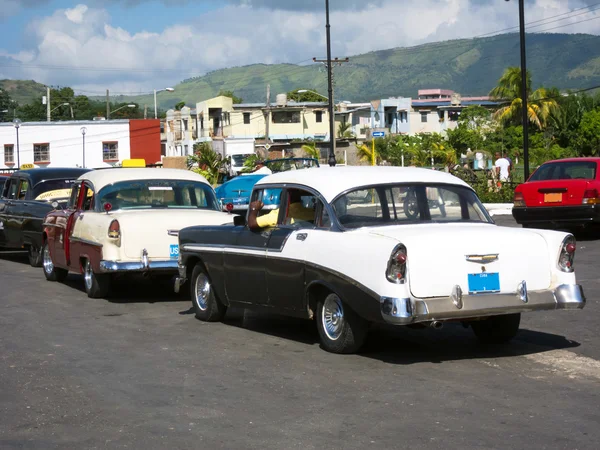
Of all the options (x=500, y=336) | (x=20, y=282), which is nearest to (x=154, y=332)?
(x=500, y=336)

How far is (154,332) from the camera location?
1052cm

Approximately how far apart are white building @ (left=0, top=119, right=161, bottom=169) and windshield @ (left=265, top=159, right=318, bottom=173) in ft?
174

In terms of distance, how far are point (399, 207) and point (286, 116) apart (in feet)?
267

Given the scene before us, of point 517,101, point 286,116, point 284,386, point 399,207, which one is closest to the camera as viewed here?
point 284,386

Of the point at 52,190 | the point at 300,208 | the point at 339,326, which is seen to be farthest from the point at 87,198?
the point at 339,326

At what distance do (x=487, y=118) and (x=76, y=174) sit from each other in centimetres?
6319

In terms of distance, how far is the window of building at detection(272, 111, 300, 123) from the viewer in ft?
294

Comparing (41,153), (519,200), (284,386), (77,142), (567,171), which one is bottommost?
(284,386)

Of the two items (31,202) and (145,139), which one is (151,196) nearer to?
(31,202)

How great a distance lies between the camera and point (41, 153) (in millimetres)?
82938

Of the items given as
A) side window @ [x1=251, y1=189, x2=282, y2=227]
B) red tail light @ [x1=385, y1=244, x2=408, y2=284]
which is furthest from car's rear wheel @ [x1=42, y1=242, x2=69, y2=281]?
red tail light @ [x1=385, y1=244, x2=408, y2=284]

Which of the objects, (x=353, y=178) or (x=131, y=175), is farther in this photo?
(x=131, y=175)

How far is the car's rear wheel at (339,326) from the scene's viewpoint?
28.1ft

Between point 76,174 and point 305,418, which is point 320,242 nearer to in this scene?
point 305,418
